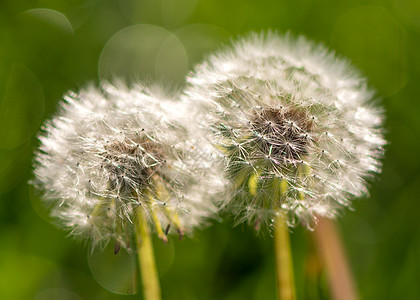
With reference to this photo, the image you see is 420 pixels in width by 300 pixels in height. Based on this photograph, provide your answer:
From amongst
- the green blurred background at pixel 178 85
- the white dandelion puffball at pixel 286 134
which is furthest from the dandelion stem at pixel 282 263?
the green blurred background at pixel 178 85

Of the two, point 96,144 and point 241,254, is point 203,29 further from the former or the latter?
point 96,144

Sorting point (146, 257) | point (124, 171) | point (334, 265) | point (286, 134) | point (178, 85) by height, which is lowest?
point (146, 257)

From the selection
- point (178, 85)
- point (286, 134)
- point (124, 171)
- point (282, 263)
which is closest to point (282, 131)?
point (286, 134)

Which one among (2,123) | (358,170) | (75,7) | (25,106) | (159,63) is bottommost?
(358,170)

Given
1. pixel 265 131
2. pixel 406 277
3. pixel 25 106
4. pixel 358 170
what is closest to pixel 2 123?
pixel 25 106

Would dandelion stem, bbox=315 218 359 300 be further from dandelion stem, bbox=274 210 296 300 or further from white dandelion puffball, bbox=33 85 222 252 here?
white dandelion puffball, bbox=33 85 222 252

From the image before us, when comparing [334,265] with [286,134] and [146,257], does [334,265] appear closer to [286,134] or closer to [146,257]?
[286,134]
